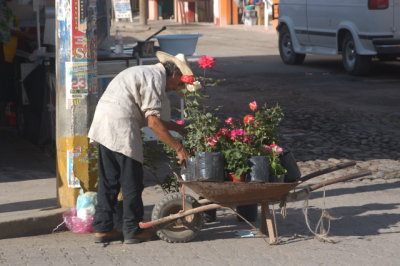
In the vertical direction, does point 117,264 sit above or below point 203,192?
below

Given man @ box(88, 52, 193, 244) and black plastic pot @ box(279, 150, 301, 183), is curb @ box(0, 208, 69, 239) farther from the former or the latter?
black plastic pot @ box(279, 150, 301, 183)

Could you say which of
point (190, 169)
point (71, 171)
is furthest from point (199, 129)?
point (71, 171)

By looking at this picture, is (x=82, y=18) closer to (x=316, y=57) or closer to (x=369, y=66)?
(x=369, y=66)

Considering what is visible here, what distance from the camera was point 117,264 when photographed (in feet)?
17.7

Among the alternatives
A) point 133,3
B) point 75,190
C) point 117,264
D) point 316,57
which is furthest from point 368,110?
point 133,3

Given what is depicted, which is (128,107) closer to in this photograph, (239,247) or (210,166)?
(210,166)

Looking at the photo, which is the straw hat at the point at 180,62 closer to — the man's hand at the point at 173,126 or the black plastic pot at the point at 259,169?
the man's hand at the point at 173,126

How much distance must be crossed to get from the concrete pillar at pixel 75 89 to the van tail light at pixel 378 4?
9371mm

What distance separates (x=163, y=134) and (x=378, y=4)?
32.9 ft

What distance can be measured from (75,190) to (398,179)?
3.52m

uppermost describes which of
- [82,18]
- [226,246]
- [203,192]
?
[82,18]

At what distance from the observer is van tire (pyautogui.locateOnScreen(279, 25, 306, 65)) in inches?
714

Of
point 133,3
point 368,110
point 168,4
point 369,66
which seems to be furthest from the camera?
point 133,3

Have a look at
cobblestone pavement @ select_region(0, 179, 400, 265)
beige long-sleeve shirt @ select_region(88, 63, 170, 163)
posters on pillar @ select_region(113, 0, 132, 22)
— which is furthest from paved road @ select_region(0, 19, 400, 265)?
posters on pillar @ select_region(113, 0, 132, 22)
